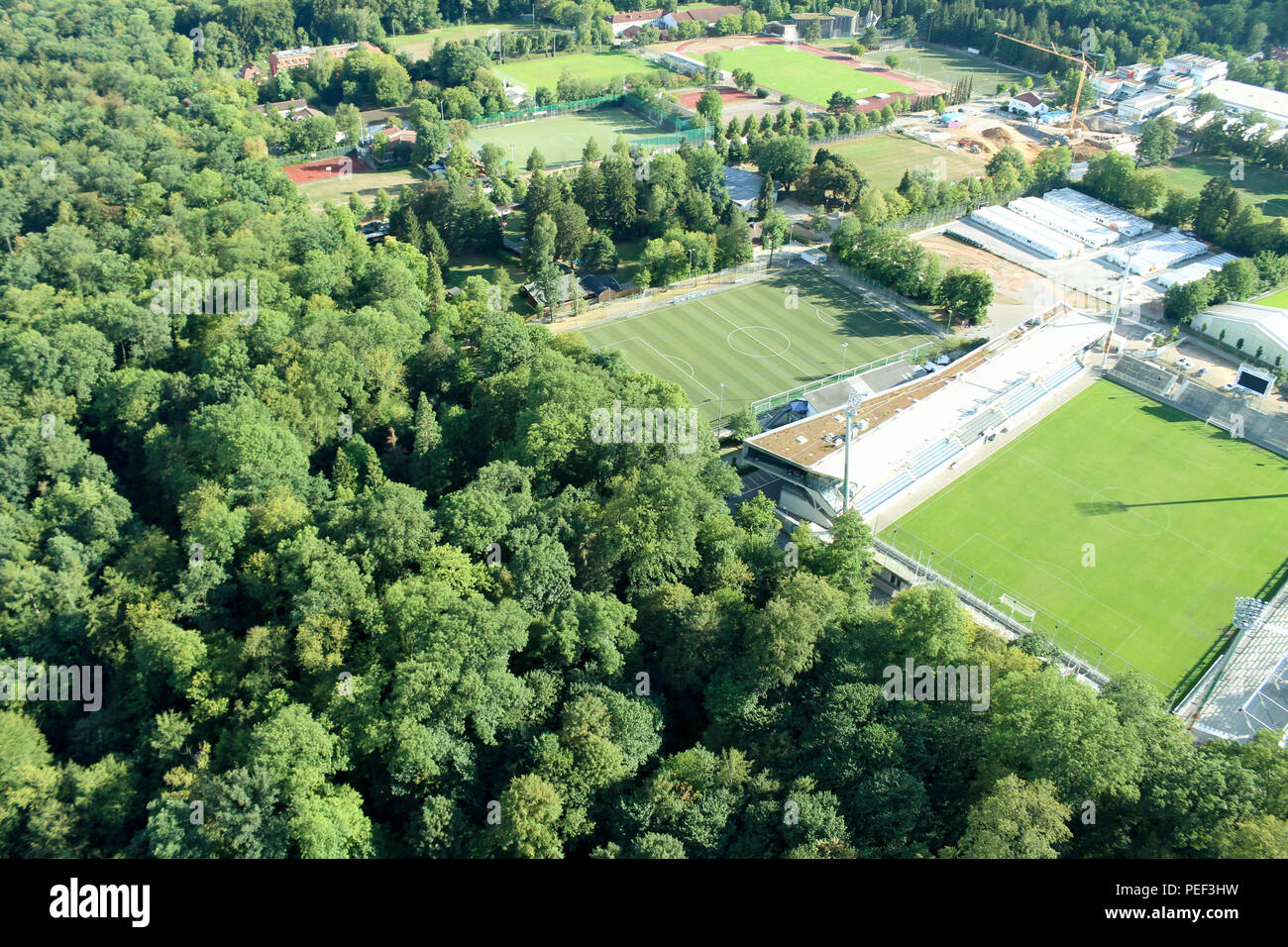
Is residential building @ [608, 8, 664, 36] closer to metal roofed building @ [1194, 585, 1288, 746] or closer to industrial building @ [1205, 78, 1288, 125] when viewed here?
industrial building @ [1205, 78, 1288, 125]

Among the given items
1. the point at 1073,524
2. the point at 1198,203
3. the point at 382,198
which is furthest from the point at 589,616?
the point at 1198,203

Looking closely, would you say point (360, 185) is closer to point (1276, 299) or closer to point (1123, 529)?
point (1123, 529)

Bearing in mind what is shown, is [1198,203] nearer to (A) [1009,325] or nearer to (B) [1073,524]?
(A) [1009,325]

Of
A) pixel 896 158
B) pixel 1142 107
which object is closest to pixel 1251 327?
pixel 896 158

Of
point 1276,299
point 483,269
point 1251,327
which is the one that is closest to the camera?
point 1251,327


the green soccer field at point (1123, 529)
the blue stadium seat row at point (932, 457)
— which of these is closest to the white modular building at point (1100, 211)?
the green soccer field at point (1123, 529)

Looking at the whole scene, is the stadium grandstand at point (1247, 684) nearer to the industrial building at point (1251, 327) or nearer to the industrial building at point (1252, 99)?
the industrial building at point (1251, 327)
